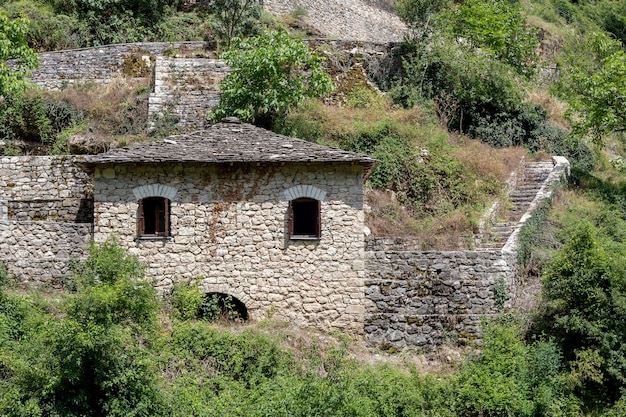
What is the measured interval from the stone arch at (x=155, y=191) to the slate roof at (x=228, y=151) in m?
0.72

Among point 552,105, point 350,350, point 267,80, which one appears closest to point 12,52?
point 267,80

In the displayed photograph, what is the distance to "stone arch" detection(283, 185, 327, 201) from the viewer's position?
60.8ft

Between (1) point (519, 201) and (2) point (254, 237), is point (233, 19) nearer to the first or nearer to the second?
(1) point (519, 201)

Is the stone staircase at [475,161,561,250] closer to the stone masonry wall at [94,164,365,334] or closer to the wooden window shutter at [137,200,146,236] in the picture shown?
the stone masonry wall at [94,164,365,334]

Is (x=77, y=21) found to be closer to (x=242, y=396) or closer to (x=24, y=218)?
(x=24, y=218)

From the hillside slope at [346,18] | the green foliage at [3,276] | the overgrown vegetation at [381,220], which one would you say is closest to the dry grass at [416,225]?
the overgrown vegetation at [381,220]

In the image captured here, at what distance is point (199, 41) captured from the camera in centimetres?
3123

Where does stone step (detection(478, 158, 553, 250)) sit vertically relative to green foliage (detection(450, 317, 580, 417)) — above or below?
above

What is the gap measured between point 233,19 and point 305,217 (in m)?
16.1

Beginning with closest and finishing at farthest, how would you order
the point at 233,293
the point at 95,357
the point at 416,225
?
the point at 95,357 → the point at 233,293 → the point at 416,225

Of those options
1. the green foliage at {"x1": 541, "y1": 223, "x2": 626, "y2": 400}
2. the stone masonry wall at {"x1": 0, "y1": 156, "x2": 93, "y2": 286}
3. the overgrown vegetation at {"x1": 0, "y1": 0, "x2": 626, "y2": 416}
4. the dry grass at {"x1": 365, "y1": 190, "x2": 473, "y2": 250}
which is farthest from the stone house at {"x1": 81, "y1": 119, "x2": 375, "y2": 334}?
the green foliage at {"x1": 541, "y1": 223, "x2": 626, "y2": 400}

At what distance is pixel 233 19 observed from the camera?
32.2 metres

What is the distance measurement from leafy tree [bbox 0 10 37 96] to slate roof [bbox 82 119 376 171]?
14.1ft

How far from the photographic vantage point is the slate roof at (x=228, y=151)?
18250 mm
